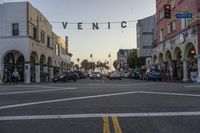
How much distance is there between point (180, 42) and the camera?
1719 inches

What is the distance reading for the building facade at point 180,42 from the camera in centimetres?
3803

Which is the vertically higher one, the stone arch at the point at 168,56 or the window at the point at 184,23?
the window at the point at 184,23

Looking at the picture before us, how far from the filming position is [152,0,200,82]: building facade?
38031 millimetres

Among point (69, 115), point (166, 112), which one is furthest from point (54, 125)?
point (166, 112)

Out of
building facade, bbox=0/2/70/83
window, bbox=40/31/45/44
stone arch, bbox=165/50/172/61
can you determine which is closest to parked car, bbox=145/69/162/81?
stone arch, bbox=165/50/172/61

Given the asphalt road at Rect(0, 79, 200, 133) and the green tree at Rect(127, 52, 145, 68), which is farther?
the green tree at Rect(127, 52, 145, 68)

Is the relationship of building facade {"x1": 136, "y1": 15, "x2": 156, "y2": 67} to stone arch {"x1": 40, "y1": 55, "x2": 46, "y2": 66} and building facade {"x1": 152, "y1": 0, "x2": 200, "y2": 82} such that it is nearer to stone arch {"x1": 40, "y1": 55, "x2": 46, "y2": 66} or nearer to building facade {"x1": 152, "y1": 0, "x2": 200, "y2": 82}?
building facade {"x1": 152, "y1": 0, "x2": 200, "y2": 82}

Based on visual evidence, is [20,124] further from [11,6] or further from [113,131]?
[11,6]

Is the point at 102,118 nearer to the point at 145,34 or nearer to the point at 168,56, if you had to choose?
the point at 168,56

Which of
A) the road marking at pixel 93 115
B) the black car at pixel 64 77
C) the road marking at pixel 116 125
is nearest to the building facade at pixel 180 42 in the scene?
the black car at pixel 64 77

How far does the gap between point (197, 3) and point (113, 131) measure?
32291mm

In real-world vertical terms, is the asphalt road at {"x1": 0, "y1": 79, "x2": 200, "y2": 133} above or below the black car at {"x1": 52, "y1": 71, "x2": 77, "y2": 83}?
below

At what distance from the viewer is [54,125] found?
8617 millimetres

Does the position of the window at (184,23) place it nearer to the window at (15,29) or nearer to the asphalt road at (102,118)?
the window at (15,29)
